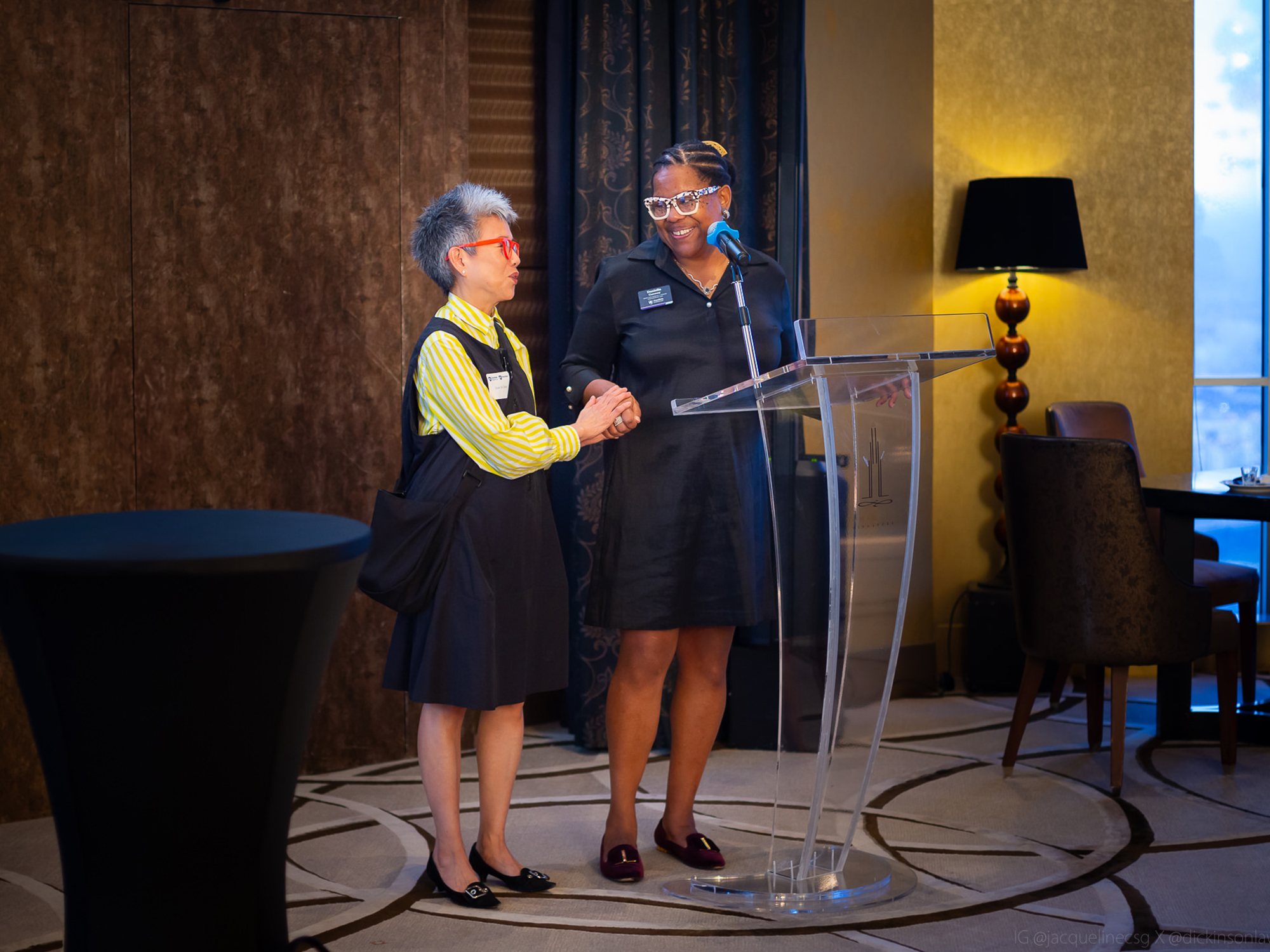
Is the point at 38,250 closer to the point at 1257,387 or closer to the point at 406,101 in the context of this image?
the point at 406,101

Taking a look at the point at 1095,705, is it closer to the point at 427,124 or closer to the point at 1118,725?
the point at 1118,725

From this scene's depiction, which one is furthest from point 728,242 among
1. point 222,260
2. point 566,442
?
point 222,260

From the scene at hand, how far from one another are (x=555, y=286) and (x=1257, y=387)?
3.25 meters

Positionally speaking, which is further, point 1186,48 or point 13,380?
point 1186,48

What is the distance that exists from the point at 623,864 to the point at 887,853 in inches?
24.7

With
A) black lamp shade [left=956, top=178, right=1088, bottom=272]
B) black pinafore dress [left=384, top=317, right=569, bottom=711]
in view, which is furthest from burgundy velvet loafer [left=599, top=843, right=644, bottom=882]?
black lamp shade [left=956, top=178, right=1088, bottom=272]

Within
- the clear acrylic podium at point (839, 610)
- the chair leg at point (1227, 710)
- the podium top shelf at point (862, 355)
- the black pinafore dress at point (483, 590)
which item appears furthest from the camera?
the chair leg at point (1227, 710)

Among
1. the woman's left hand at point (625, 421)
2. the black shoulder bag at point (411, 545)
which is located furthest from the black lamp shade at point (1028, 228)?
the black shoulder bag at point (411, 545)

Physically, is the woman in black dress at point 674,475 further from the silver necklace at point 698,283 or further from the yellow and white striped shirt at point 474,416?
the yellow and white striped shirt at point 474,416

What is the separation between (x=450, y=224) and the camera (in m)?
2.34

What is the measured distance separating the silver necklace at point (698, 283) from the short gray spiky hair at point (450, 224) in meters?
0.39

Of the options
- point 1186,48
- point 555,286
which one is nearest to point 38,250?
point 555,286

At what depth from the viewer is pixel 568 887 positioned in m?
2.46

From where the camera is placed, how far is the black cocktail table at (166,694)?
1090mm
